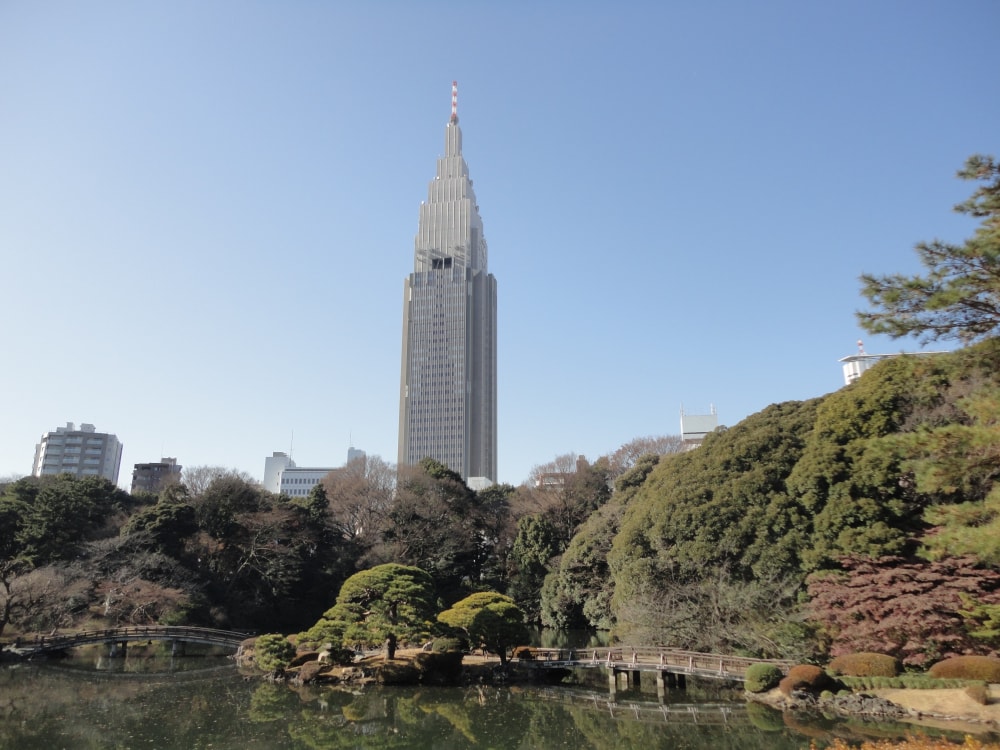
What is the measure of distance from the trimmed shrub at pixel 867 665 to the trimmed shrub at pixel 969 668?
0.80 m

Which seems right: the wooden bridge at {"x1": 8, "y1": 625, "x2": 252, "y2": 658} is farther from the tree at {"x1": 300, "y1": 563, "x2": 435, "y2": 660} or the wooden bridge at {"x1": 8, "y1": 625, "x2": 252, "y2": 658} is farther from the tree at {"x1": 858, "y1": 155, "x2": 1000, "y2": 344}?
the tree at {"x1": 858, "y1": 155, "x2": 1000, "y2": 344}

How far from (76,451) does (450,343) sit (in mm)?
49354

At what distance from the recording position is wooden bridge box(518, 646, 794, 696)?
16.6 m

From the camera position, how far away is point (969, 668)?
1312 cm

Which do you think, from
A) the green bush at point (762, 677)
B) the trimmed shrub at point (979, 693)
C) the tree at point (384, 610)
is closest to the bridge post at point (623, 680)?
the green bush at point (762, 677)

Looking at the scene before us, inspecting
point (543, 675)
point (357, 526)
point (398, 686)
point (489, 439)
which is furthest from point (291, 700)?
point (489, 439)

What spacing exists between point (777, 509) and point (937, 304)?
37.8 ft

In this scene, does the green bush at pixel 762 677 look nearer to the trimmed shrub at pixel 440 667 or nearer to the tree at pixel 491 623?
the tree at pixel 491 623

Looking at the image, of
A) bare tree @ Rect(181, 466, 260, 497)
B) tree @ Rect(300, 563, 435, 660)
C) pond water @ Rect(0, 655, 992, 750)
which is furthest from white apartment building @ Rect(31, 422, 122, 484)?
tree @ Rect(300, 563, 435, 660)

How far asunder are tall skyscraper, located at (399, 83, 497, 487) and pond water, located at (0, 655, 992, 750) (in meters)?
59.0

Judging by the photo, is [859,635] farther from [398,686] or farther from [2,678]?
[2,678]

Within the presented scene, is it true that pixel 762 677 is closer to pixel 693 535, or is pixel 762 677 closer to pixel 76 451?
pixel 693 535

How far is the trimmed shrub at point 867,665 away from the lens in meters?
14.2

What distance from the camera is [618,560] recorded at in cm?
2178
